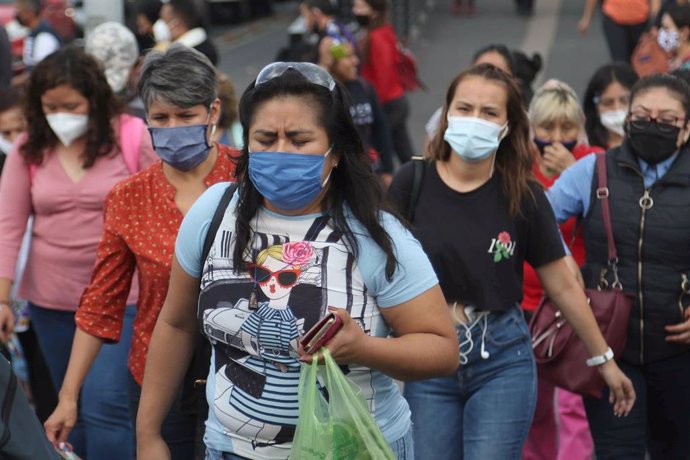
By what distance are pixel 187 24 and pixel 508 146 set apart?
513 cm

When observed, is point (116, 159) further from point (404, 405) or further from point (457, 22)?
point (457, 22)

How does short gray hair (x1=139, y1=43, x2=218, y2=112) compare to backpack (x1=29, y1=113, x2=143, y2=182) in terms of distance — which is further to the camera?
backpack (x1=29, y1=113, x2=143, y2=182)

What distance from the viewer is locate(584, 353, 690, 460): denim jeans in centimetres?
513

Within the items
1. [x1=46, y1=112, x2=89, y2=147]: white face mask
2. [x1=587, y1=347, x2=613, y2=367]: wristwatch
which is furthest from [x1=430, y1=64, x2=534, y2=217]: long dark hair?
[x1=46, y1=112, x2=89, y2=147]: white face mask

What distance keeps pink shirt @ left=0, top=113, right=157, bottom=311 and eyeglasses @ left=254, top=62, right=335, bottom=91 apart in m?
1.95

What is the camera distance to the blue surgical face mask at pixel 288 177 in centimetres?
336

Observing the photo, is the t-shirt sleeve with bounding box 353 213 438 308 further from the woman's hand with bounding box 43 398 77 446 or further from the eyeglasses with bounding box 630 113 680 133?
the eyeglasses with bounding box 630 113 680 133

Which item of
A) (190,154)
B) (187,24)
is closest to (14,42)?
(187,24)

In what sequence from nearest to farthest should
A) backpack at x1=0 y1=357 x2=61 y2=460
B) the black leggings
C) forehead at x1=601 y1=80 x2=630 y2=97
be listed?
backpack at x1=0 y1=357 x2=61 y2=460 → forehead at x1=601 y1=80 x2=630 y2=97 → the black leggings

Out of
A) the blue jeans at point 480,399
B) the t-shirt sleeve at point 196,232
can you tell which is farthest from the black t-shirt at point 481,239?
the t-shirt sleeve at point 196,232

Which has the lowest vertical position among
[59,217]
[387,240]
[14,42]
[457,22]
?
[457,22]

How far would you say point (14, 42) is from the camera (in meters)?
15.8

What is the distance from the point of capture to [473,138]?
15.6 feet

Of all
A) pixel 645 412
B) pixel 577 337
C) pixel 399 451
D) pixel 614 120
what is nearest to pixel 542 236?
pixel 577 337
